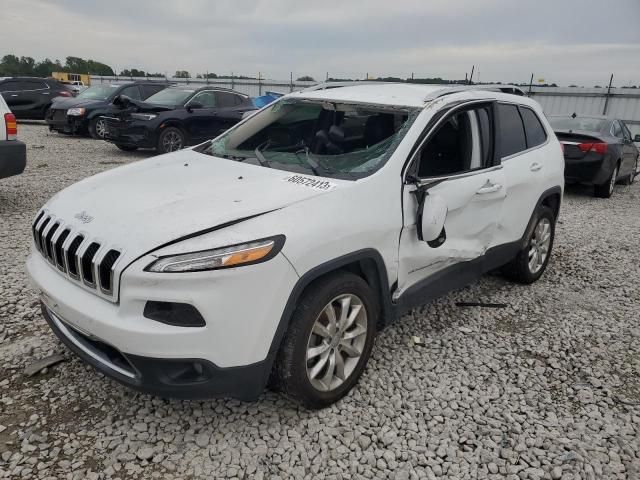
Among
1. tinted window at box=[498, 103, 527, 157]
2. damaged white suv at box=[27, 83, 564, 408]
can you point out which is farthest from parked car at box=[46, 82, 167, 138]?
tinted window at box=[498, 103, 527, 157]

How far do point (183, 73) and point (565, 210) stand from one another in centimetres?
2681

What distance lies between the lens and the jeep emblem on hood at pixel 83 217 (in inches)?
97.7

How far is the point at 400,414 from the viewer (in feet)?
9.07

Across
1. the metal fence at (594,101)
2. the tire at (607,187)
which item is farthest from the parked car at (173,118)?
the tire at (607,187)

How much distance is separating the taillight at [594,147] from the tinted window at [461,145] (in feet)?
19.4

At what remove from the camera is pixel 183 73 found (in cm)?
2995

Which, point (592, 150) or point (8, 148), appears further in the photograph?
point (592, 150)

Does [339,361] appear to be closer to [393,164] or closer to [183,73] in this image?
[393,164]

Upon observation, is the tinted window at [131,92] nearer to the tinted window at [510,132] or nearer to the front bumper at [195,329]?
the tinted window at [510,132]

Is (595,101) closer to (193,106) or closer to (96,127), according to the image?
(193,106)

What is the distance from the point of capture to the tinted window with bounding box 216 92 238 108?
1160 cm

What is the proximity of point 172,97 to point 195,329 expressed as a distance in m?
10.3

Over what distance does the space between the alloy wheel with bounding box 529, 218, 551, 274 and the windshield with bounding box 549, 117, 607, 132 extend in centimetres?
515

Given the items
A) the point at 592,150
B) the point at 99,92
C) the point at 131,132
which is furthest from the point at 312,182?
the point at 99,92
